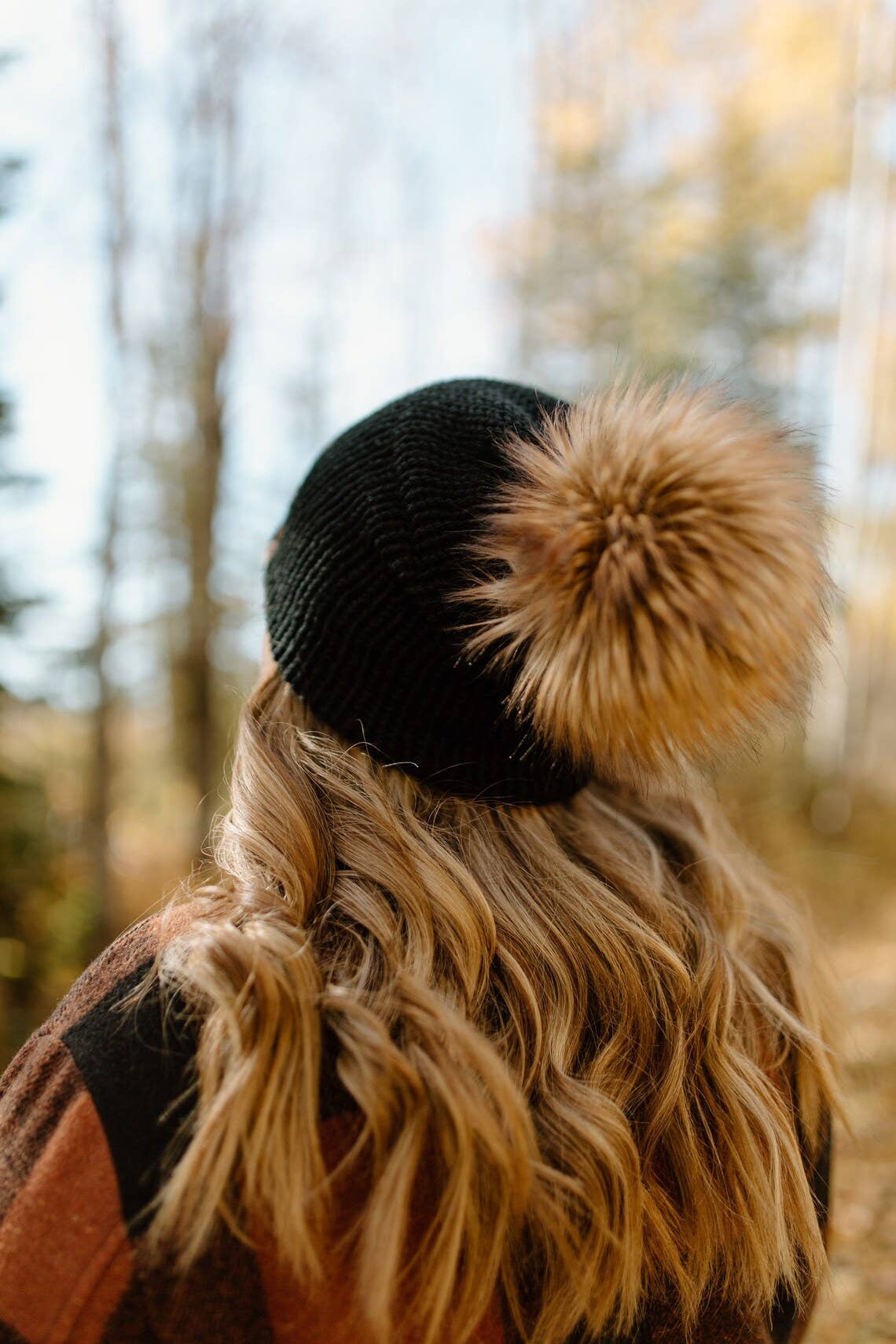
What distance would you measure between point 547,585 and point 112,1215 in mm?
761

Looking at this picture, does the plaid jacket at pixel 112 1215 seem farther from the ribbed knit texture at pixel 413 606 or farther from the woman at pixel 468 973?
the ribbed knit texture at pixel 413 606

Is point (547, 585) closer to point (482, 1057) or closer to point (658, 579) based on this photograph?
point (658, 579)

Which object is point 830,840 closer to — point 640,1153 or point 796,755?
point 796,755

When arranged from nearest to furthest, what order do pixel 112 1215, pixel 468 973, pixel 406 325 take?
1. pixel 112 1215
2. pixel 468 973
3. pixel 406 325

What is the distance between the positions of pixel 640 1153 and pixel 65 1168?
0.66 metres

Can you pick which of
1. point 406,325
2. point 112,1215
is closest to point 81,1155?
point 112,1215

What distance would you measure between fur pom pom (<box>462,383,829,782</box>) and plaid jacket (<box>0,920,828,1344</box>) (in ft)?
1.60

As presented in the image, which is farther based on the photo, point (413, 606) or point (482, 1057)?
point (413, 606)

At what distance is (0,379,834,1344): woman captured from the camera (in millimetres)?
820

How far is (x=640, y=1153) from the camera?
104cm

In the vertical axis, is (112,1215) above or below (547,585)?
below

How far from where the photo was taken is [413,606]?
104cm

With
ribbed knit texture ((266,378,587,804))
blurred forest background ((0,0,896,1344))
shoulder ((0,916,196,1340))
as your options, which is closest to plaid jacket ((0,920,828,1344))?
shoulder ((0,916,196,1340))

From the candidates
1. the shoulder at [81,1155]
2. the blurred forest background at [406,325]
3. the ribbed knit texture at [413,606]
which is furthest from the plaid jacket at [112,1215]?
the blurred forest background at [406,325]
